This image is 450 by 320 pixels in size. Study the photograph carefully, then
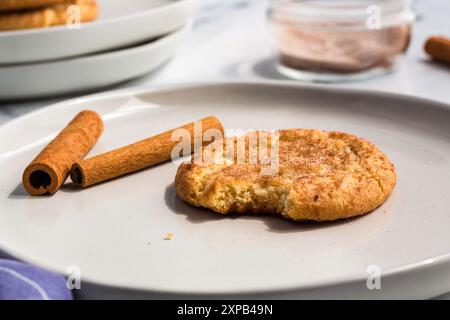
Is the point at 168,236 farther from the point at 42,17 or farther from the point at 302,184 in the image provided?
the point at 42,17

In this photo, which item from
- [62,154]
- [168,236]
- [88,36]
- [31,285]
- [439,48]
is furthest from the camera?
[439,48]

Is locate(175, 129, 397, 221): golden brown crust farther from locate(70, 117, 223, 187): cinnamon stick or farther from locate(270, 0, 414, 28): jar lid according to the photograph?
locate(270, 0, 414, 28): jar lid

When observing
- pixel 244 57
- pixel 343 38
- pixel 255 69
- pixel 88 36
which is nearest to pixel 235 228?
pixel 88 36

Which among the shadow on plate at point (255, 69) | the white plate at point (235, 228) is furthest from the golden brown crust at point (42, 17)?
the shadow on plate at point (255, 69)

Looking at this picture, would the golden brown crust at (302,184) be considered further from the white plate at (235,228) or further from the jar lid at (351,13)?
the jar lid at (351,13)

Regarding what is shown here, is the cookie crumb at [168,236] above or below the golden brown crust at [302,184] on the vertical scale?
below
